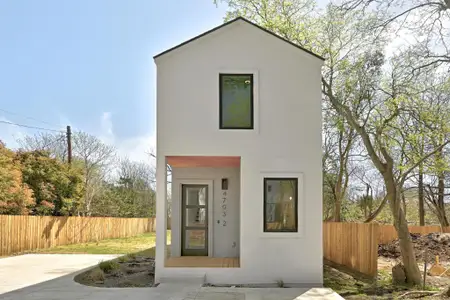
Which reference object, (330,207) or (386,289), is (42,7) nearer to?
(386,289)

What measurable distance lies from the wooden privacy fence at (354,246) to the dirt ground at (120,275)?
18.2 ft

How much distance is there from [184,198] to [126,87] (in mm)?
11354

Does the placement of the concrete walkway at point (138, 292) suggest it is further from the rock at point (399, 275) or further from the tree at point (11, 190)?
the tree at point (11, 190)

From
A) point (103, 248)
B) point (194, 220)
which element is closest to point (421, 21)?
point (194, 220)

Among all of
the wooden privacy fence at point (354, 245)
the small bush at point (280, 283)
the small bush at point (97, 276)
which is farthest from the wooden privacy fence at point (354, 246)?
the small bush at point (97, 276)

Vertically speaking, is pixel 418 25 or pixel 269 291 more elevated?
pixel 418 25

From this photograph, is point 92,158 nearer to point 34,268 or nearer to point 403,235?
point 34,268

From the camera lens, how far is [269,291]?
30.6 ft

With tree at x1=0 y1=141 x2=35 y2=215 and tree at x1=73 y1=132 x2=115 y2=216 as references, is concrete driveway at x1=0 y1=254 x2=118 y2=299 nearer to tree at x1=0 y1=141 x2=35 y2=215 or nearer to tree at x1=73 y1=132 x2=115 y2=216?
tree at x1=0 y1=141 x2=35 y2=215

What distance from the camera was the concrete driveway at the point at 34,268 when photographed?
10516 millimetres

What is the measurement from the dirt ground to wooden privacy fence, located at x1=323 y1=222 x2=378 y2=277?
5.55 m

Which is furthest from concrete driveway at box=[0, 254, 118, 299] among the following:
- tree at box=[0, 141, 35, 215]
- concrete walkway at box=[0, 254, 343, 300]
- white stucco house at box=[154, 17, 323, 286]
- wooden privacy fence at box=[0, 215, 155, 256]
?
white stucco house at box=[154, 17, 323, 286]

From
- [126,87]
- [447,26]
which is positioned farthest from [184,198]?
[126,87]

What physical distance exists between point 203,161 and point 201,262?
8.11 feet
